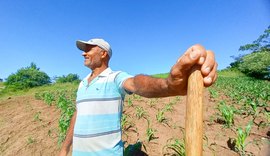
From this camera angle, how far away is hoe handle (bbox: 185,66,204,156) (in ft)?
3.41

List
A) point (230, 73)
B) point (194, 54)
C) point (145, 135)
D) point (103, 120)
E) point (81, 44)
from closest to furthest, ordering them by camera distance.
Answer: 1. point (194, 54)
2. point (103, 120)
3. point (81, 44)
4. point (145, 135)
5. point (230, 73)

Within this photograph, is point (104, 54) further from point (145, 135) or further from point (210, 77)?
point (145, 135)

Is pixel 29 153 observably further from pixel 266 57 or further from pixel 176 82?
pixel 266 57

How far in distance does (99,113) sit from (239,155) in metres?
2.43

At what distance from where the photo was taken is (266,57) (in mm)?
27641

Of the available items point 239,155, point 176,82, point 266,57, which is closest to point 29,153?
point 239,155

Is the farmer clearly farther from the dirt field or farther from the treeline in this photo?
the treeline

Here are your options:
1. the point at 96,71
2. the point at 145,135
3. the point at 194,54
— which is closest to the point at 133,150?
the point at 145,135

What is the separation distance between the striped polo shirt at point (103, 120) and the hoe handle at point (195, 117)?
1.17 m

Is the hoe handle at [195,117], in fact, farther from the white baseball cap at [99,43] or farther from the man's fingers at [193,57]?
the white baseball cap at [99,43]

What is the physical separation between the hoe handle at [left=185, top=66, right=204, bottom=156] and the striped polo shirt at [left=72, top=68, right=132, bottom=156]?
1.17 meters

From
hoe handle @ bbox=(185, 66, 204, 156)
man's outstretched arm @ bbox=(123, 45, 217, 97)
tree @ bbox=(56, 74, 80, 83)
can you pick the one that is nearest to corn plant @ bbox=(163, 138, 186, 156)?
man's outstretched arm @ bbox=(123, 45, 217, 97)

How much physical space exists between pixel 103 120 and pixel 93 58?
31.7 inches

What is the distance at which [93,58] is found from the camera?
2.76 metres
